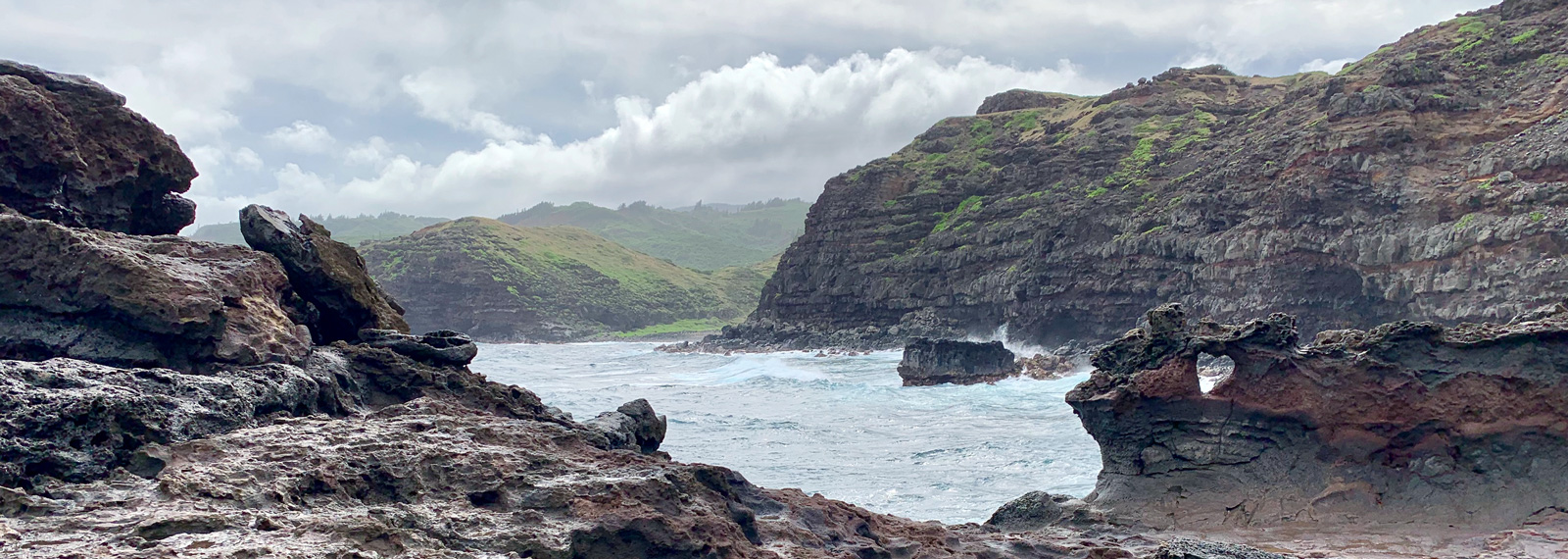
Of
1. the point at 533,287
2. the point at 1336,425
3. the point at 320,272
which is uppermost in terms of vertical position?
the point at 533,287

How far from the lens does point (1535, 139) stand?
102 ft

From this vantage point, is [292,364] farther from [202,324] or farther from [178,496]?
[178,496]

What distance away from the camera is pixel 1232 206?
1663 inches

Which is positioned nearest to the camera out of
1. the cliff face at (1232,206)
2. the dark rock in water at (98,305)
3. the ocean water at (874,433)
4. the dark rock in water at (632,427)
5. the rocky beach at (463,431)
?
the rocky beach at (463,431)

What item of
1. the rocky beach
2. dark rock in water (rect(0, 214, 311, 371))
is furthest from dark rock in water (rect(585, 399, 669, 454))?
dark rock in water (rect(0, 214, 311, 371))

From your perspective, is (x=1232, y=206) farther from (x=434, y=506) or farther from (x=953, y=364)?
(x=434, y=506)

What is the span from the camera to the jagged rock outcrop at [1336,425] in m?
9.06

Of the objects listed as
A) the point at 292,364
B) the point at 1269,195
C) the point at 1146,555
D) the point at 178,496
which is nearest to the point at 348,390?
the point at 292,364

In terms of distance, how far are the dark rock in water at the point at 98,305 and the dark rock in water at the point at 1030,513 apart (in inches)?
281

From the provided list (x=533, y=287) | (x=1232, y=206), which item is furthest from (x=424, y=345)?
(x=533, y=287)

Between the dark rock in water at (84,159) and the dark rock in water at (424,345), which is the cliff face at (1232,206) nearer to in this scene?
the dark rock in water at (424,345)

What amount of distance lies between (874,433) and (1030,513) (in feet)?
40.1

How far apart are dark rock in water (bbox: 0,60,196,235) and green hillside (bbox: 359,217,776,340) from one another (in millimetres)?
87199

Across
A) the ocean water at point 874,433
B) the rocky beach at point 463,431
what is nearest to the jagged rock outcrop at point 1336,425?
the rocky beach at point 463,431
